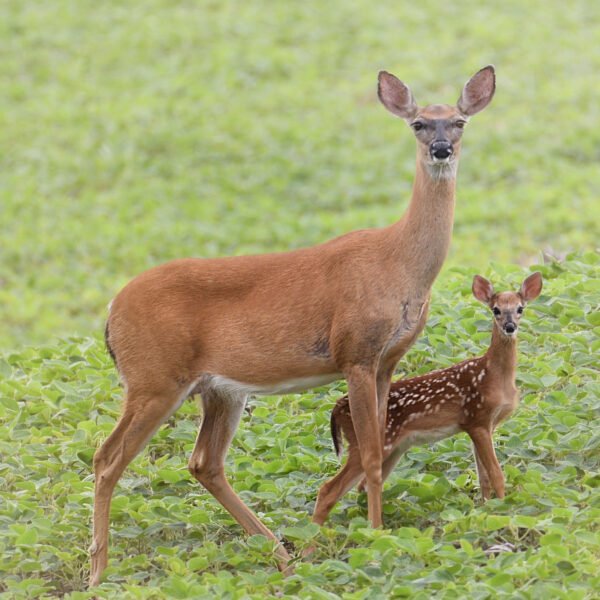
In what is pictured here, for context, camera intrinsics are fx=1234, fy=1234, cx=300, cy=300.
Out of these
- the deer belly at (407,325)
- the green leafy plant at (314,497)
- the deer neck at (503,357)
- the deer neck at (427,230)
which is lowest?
the green leafy plant at (314,497)

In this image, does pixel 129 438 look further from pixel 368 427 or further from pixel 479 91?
pixel 479 91

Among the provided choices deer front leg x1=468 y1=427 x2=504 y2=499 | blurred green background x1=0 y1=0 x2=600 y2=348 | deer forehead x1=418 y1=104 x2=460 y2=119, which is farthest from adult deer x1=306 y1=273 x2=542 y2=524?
blurred green background x1=0 y1=0 x2=600 y2=348

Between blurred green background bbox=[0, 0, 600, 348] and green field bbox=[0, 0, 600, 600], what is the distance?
4 cm

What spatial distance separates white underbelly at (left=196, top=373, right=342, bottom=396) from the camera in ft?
22.0

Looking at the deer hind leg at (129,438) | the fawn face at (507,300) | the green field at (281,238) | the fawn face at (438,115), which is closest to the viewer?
the green field at (281,238)

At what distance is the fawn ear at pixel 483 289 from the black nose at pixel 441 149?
3.02 ft

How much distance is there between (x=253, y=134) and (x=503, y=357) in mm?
11841

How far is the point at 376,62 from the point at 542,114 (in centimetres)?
337

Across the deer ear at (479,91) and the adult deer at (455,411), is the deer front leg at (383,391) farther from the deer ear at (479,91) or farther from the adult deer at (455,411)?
the deer ear at (479,91)

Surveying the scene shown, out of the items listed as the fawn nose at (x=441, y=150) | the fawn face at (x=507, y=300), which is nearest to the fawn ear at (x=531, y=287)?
the fawn face at (x=507, y=300)

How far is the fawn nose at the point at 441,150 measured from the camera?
644 cm

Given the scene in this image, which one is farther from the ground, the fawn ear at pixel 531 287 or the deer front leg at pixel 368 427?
the fawn ear at pixel 531 287

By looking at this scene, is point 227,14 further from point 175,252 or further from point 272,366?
point 272,366

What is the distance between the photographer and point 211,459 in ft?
22.9
